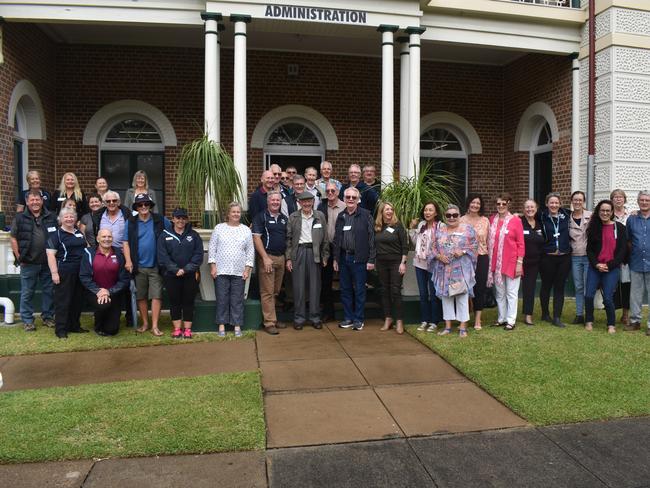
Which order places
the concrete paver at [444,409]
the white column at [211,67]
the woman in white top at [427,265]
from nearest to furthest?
the concrete paver at [444,409]
the woman in white top at [427,265]
the white column at [211,67]

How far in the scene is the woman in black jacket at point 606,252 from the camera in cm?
693

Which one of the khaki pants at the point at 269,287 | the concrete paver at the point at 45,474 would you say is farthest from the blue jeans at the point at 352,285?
the concrete paver at the point at 45,474

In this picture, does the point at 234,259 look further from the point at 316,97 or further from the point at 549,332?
the point at 316,97

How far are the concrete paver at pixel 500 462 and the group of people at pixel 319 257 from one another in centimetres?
283

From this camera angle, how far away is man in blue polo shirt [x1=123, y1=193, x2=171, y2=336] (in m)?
6.68

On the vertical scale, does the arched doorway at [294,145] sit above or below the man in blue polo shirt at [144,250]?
above

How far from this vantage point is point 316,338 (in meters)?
6.72

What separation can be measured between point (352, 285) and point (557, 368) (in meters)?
2.70

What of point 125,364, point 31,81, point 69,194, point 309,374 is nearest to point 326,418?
point 309,374

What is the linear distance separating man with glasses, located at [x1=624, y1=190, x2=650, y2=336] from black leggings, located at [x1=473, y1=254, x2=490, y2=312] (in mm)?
1792

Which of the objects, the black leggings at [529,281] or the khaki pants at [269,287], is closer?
the khaki pants at [269,287]

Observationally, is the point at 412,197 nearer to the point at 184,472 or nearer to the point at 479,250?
the point at 479,250

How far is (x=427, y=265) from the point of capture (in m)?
6.93

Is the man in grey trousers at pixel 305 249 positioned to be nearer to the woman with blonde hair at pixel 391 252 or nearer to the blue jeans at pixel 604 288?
the woman with blonde hair at pixel 391 252
